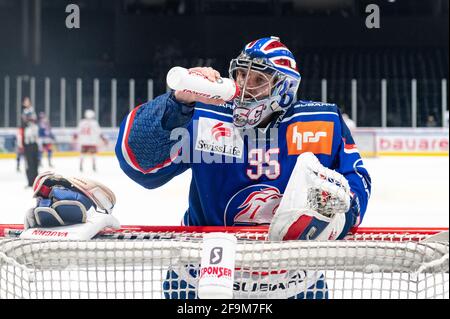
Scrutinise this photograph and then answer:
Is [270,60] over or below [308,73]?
below

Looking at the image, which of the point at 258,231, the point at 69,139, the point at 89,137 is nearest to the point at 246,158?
the point at 258,231

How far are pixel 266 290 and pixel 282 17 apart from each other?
17.5 meters

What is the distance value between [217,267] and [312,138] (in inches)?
24.6

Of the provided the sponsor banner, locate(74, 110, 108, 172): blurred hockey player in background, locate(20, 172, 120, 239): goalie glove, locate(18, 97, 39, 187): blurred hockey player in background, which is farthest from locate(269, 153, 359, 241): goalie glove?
the sponsor banner

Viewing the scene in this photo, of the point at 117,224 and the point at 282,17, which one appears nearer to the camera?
the point at 117,224

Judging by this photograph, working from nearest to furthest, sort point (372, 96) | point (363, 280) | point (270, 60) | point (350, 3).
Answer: point (363, 280)
point (270, 60)
point (372, 96)
point (350, 3)

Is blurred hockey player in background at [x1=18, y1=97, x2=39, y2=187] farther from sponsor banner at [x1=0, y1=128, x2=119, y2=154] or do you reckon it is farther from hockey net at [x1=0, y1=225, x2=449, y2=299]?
hockey net at [x1=0, y1=225, x2=449, y2=299]

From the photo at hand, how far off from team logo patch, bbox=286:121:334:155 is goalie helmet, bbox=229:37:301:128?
0.23 feet

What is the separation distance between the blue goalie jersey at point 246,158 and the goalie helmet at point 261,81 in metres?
0.03

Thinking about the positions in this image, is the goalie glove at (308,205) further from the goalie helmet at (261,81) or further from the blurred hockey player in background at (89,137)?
the blurred hockey player in background at (89,137)

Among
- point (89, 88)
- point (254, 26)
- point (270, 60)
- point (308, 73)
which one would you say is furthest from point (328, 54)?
point (270, 60)

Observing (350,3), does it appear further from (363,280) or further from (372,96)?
(363,280)

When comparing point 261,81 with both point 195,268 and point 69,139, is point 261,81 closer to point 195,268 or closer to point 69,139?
point 195,268

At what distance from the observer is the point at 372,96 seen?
1595cm
